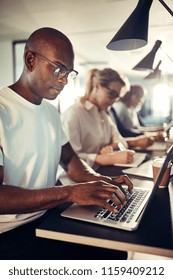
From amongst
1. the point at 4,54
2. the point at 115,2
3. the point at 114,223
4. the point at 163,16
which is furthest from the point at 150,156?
the point at 4,54

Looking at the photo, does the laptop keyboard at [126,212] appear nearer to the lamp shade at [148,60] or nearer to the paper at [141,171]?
the paper at [141,171]

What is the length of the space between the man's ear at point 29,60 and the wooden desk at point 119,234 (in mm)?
614

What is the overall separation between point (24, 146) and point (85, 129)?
0.89 metres

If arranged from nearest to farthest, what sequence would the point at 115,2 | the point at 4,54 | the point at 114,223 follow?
the point at 114,223 < the point at 115,2 < the point at 4,54

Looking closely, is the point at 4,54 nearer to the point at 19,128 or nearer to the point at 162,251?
the point at 19,128

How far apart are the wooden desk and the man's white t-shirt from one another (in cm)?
27

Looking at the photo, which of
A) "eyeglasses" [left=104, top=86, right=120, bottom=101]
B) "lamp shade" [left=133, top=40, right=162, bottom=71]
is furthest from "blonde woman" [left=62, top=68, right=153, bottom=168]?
"lamp shade" [left=133, top=40, right=162, bottom=71]

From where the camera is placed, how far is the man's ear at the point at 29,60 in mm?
1067

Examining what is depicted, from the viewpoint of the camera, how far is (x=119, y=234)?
703 mm

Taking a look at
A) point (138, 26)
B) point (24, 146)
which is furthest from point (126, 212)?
point (138, 26)

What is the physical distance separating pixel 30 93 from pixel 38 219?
523 millimetres

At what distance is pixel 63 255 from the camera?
98cm

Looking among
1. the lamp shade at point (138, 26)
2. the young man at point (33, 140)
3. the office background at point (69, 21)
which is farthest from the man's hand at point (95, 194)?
the office background at point (69, 21)
